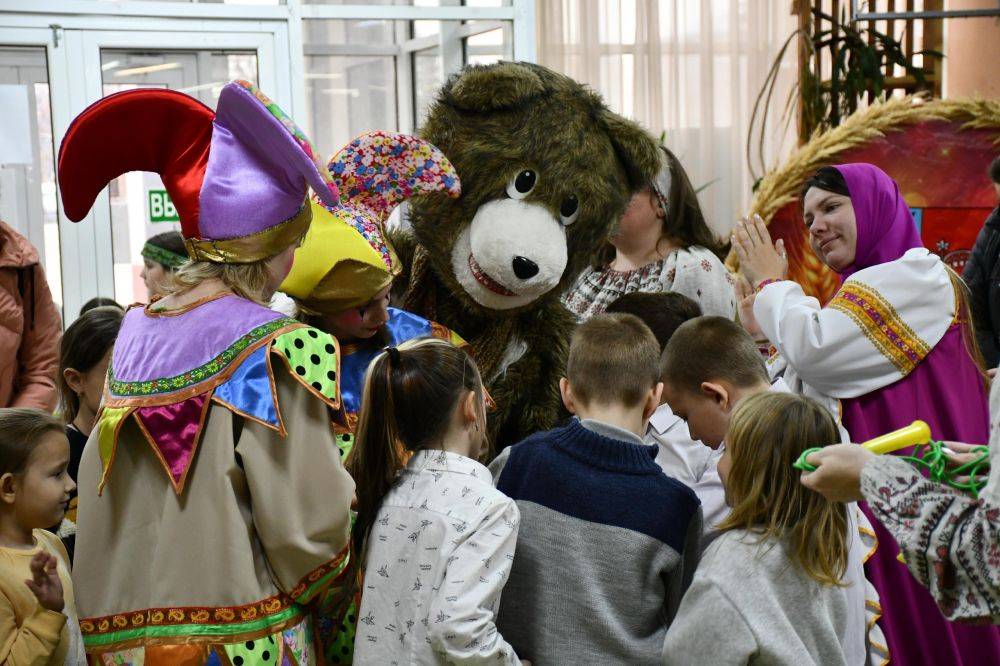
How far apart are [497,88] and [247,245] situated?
3.18ft

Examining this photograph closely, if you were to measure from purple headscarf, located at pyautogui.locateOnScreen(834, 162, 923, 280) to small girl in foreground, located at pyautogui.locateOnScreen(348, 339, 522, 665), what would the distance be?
47.9 inches

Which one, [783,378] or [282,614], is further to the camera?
[783,378]

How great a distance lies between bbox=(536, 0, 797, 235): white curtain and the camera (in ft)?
18.0

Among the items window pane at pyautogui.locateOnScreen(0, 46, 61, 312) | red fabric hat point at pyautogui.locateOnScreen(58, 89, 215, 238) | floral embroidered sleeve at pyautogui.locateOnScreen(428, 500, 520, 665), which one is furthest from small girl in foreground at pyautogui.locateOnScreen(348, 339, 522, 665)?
window pane at pyautogui.locateOnScreen(0, 46, 61, 312)

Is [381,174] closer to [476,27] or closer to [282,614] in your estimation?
[282,614]

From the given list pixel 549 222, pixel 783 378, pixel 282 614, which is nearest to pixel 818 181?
pixel 783 378

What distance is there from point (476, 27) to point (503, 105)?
2040mm

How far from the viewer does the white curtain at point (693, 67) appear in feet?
18.0

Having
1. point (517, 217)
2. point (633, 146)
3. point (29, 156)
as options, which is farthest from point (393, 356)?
point (29, 156)

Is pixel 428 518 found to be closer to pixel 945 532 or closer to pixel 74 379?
pixel 945 532

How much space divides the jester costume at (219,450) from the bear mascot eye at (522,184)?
82 cm

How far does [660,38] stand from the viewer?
18.3 ft

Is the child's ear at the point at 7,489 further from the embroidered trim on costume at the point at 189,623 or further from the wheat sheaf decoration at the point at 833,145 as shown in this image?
the wheat sheaf decoration at the point at 833,145

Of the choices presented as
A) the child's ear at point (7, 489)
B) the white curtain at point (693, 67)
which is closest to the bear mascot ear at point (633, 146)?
the child's ear at point (7, 489)
